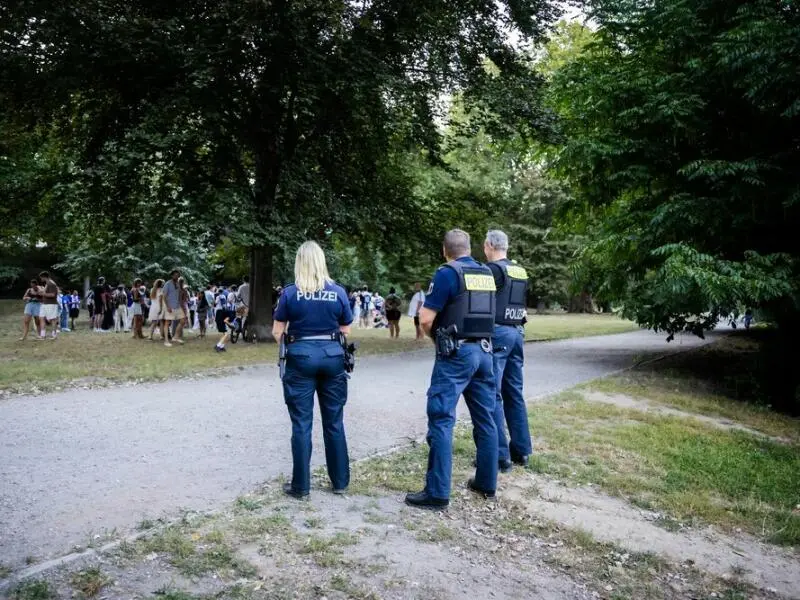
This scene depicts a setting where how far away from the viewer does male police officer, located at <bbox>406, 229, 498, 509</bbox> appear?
5180mm

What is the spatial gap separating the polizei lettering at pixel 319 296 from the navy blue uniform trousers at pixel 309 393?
355mm

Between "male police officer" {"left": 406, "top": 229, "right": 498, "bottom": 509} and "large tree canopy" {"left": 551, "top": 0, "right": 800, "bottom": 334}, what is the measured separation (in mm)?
7080

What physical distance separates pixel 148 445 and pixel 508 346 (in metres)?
3.90

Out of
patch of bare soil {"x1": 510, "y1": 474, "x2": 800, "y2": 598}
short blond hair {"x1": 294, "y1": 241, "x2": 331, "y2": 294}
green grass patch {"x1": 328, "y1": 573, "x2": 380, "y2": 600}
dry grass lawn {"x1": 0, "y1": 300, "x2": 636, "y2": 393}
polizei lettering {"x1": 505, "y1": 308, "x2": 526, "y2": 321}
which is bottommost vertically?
patch of bare soil {"x1": 510, "y1": 474, "x2": 800, "y2": 598}

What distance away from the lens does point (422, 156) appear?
19.7m

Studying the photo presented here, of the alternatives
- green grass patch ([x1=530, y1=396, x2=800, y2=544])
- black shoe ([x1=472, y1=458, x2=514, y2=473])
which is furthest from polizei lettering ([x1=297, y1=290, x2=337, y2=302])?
green grass patch ([x1=530, y1=396, x2=800, y2=544])

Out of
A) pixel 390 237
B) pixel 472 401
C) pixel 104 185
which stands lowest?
pixel 472 401

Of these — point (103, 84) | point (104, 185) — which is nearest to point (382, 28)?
point (103, 84)

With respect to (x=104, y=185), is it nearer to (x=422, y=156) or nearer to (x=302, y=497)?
(x=422, y=156)

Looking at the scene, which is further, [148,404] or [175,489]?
[148,404]

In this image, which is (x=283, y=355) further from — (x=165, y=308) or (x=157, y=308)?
(x=157, y=308)

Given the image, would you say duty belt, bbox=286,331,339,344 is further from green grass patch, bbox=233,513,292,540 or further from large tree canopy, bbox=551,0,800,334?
large tree canopy, bbox=551,0,800,334

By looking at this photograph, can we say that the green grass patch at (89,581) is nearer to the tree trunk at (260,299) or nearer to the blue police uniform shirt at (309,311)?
the blue police uniform shirt at (309,311)

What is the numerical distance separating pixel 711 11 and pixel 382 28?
7742 millimetres
